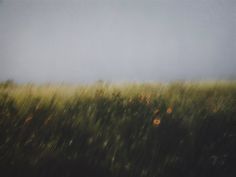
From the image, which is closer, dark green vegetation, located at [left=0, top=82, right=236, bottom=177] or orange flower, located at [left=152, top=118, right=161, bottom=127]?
dark green vegetation, located at [left=0, top=82, right=236, bottom=177]

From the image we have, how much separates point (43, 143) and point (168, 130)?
807 millimetres

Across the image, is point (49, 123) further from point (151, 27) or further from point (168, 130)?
point (151, 27)

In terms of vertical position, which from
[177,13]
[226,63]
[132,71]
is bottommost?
[132,71]

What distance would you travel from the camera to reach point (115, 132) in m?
1.43

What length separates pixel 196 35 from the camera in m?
1.78

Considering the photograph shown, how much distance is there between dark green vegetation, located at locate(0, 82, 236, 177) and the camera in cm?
128

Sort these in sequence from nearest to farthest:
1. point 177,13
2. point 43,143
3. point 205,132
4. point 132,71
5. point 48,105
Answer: point 43,143
point 48,105
point 205,132
point 132,71
point 177,13

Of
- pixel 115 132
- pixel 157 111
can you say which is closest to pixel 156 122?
pixel 157 111

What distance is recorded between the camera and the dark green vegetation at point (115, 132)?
128cm

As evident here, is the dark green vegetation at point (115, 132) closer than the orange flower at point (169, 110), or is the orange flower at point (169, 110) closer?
the dark green vegetation at point (115, 132)

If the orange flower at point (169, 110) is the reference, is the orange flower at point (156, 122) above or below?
below

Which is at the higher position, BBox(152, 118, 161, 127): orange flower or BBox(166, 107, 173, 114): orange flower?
BBox(166, 107, 173, 114): orange flower

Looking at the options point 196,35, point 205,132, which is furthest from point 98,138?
point 196,35

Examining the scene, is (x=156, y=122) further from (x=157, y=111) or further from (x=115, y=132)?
(x=115, y=132)
